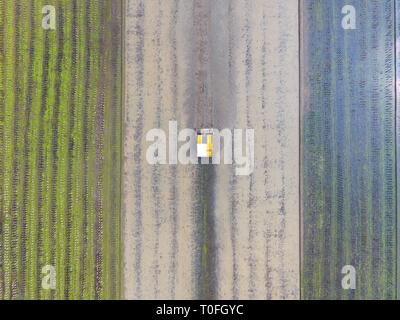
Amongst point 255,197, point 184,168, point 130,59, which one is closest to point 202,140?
point 184,168

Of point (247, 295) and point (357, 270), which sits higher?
point (357, 270)

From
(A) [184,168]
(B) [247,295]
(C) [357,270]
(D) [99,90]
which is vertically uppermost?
(D) [99,90]

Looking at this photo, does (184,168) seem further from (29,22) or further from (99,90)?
(29,22)

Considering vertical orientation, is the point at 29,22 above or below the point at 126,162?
above

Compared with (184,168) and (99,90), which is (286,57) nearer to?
(184,168)

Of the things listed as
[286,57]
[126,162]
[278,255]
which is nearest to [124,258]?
[126,162]

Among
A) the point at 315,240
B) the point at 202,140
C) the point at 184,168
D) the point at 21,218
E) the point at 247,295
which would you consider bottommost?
the point at 247,295
